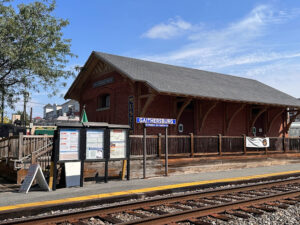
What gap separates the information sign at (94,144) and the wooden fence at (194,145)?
1.97m

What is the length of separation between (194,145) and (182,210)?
7516 mm

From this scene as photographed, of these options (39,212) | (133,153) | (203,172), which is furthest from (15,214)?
(203,172)

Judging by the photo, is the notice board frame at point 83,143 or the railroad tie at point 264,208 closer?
the railroad tie at point 264,208

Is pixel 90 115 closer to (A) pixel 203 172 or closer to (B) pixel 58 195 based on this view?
(A) pixel 203 172

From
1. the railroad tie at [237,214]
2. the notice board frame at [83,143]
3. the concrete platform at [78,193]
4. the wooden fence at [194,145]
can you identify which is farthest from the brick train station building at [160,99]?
the railroad tie at [237,214]

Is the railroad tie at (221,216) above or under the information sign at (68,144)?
under

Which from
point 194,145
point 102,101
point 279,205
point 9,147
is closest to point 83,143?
point 9,147

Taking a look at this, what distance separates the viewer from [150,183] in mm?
10500

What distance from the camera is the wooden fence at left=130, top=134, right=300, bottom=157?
12586 mm

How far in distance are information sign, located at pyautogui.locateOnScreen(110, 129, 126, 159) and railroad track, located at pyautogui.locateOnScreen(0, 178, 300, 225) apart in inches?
139

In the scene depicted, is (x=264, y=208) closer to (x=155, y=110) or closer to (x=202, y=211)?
(x=202, y=211)

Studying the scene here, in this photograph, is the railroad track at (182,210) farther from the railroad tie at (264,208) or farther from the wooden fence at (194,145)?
the wooden fence at (194,145)

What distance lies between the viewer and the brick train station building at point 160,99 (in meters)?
15.4

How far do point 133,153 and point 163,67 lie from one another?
372 inches
